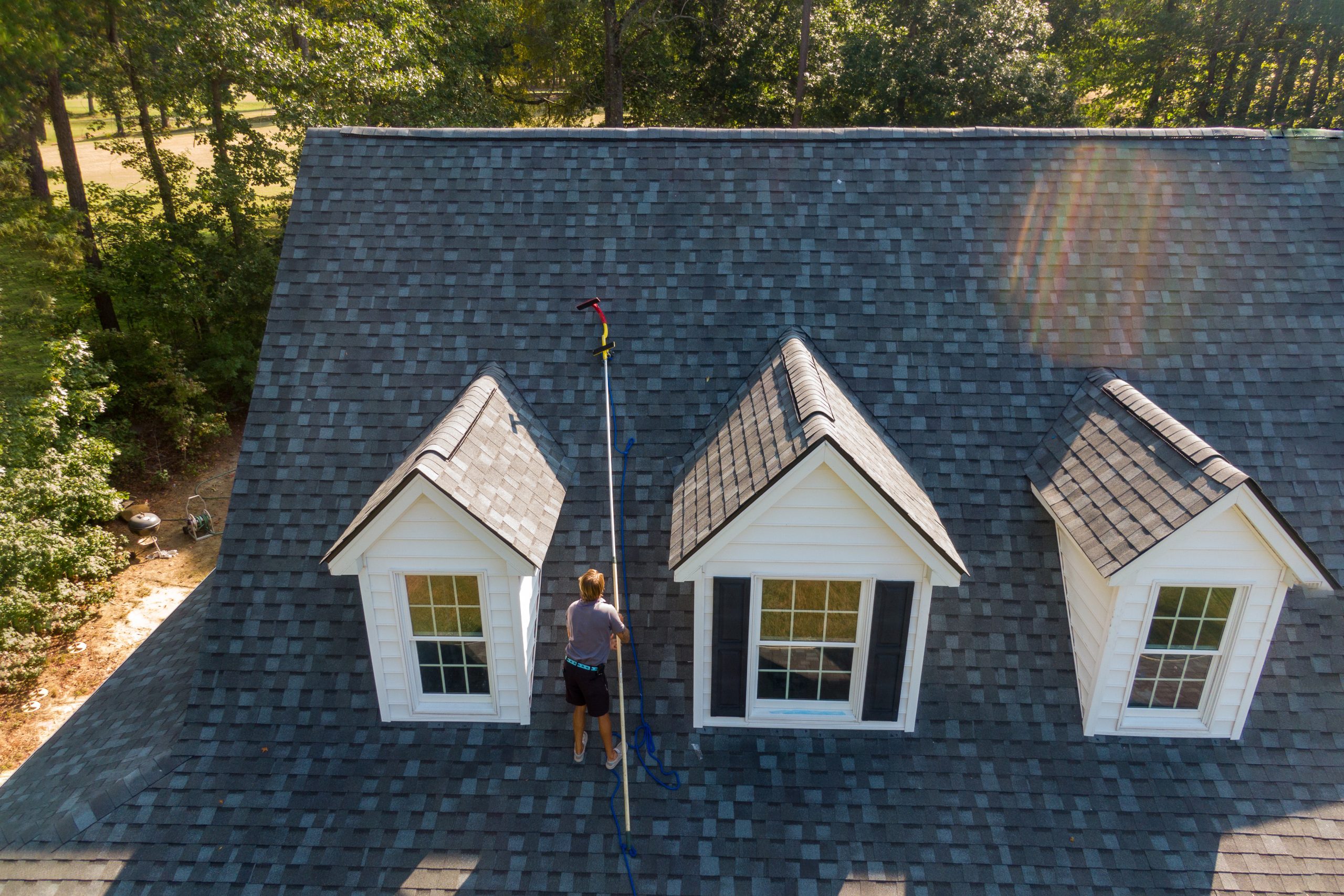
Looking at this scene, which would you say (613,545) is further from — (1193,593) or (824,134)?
(824,134)

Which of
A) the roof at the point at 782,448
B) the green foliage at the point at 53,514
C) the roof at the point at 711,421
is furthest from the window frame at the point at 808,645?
the green foliage at the point at 53,514

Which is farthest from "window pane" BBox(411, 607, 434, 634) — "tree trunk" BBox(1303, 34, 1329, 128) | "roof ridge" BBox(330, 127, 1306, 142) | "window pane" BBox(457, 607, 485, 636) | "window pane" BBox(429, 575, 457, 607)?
"tree trunk" BBox(1303, 34, 1329, 128)

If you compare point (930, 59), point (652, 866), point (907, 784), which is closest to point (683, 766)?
point (652, 866)

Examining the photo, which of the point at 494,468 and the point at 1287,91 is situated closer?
the point at 494,468

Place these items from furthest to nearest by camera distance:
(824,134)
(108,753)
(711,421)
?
(824,134) → (711,421) → (108,753)

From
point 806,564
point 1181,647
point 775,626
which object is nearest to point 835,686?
point 775,626

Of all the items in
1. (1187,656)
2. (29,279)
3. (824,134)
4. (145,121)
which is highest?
(145,121)
